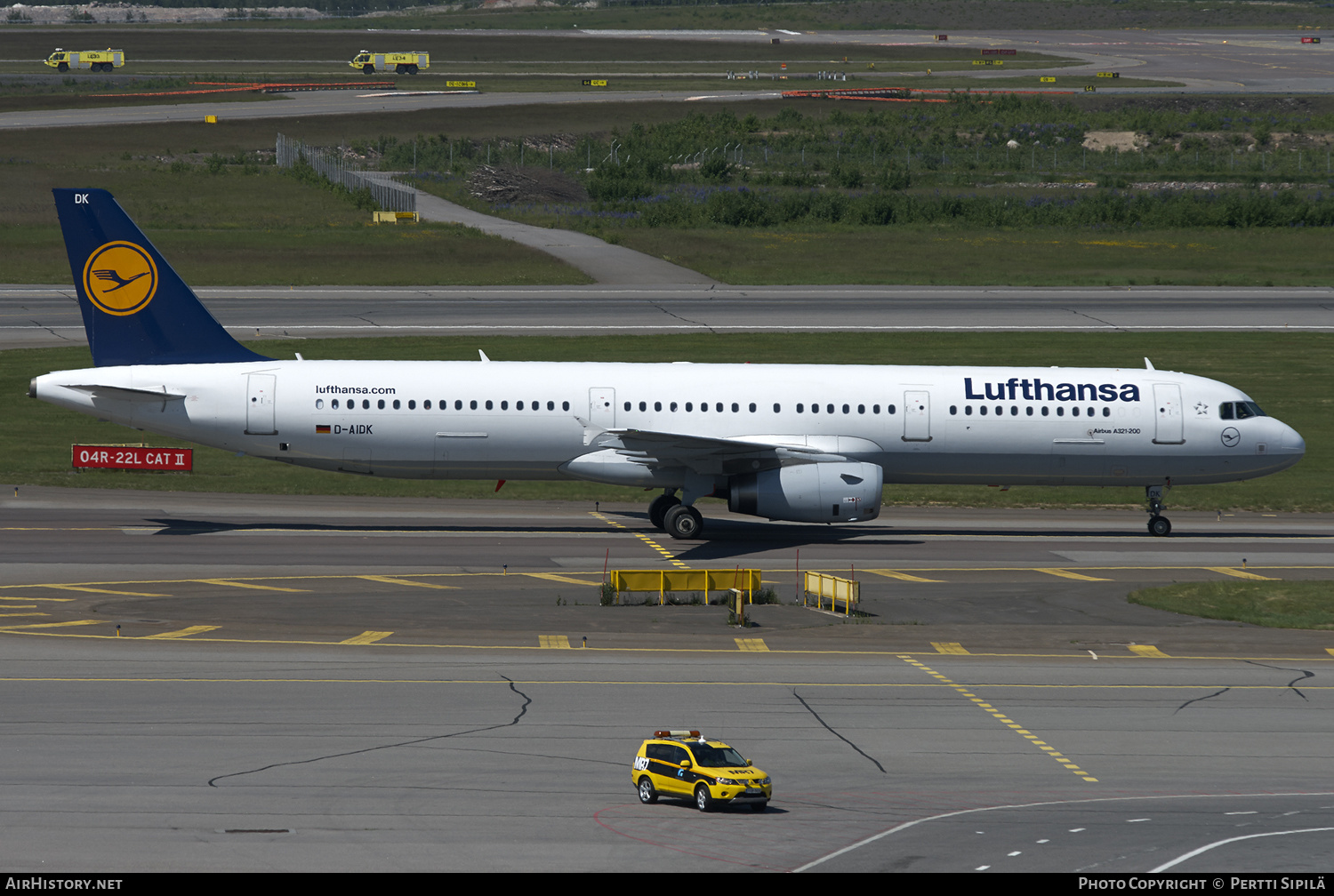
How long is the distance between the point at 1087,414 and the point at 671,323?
3166 cm

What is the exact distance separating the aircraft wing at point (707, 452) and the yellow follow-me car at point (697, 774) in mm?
18605

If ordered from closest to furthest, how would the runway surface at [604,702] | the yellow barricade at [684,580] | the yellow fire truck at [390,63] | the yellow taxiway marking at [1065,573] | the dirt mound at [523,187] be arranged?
the runway surface at [604,702] → the yellow barricade at [684,580] → the yellow taxiway marking at [1065,573] → the dirt mound at [523,187] → the yellow fire truck at [390,63]

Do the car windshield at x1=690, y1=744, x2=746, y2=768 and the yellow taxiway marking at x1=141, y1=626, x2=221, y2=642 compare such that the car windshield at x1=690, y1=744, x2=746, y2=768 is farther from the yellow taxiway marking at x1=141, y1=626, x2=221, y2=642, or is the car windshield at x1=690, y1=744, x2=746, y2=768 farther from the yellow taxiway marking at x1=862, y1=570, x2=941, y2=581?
the yellow taxiway marking at x1=862, y1=570, x2=941, y2=581

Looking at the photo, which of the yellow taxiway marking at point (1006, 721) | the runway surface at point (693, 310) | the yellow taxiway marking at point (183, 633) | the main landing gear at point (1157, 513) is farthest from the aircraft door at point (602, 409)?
the runway surface at point (693, 310)

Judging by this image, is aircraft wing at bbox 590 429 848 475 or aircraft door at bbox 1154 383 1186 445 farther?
aircraft door at bbox 1154 383 1186 445

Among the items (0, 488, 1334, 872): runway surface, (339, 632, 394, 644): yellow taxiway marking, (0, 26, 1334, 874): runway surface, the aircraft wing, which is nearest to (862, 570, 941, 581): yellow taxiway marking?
(0, 26, 1334, 874): runway surface

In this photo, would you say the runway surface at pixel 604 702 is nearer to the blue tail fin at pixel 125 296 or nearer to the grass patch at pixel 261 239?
the blue tail fin at pixel 125 296

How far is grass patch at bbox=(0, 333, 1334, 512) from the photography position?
46812mm

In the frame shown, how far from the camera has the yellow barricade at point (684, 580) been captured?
106 ft

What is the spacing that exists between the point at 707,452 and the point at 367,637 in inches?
500

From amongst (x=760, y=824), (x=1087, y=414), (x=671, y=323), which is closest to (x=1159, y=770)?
(x=760, y=824)

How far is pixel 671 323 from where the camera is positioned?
70.4m

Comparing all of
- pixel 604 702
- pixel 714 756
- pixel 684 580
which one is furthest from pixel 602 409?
pixel 714 756

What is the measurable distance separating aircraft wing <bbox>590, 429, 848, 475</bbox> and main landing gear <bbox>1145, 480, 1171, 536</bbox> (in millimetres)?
9807
